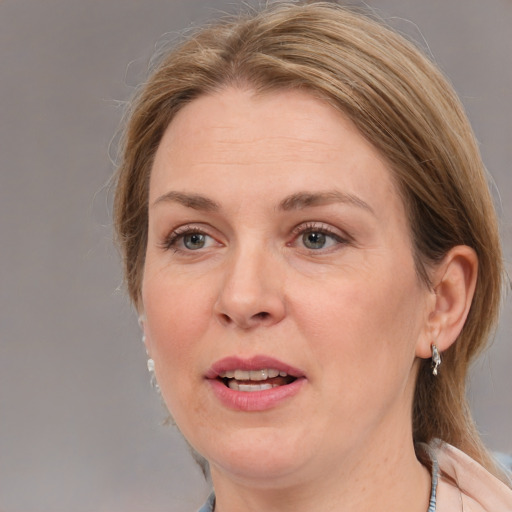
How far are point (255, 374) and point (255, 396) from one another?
50 mm

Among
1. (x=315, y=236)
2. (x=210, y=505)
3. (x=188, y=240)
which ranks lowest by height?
(x=210, y=505)

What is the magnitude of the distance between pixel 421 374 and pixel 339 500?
0.47 meters

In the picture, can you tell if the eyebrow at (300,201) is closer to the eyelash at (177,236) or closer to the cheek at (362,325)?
the eyelash at (177,236)

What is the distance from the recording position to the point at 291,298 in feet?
7.81

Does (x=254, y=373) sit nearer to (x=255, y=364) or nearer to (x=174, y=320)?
(x=255, y=364)

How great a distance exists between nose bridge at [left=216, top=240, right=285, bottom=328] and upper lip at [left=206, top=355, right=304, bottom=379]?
0.07 metres

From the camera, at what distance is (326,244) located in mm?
2488

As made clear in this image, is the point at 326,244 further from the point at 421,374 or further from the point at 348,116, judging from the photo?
the point at 421,374

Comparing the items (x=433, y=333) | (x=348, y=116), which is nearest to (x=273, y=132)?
(x=348, y=116)

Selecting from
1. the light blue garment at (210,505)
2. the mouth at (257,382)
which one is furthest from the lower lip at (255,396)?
the light blue garment at (210,505)

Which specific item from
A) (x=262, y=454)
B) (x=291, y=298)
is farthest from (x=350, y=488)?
(x=291, y=298)

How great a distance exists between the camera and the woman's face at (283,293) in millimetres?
2383

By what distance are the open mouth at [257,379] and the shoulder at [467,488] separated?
61cm

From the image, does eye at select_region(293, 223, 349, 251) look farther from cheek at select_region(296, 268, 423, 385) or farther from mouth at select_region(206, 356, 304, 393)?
mouth at select_region(206, 356, 304, 393)
